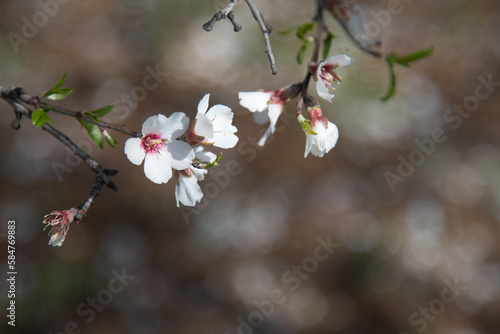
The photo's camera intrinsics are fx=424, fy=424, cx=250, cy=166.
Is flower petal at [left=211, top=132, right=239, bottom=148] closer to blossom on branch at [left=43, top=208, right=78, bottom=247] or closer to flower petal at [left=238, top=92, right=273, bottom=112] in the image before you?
flower petal at [left=238, top=92, right=273, bottom=112]

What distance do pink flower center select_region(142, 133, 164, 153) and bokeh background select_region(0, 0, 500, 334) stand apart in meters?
3.10

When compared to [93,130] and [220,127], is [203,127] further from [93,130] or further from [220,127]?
[93,130]

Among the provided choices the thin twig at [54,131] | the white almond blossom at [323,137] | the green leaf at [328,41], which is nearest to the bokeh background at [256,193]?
the green leaf at [328,41]

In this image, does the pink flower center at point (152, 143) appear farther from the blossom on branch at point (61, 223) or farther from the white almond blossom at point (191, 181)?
the blossom on branch at point (61, 223)

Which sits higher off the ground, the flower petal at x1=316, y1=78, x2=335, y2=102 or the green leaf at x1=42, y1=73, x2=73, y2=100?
the green leaf at x1=42, y1=73, x2=73, y2=100

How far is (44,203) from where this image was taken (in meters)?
4.33

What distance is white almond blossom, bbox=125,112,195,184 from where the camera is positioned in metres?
1.39

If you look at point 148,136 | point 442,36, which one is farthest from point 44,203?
point 442,36

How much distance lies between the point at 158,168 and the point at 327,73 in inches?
27.4

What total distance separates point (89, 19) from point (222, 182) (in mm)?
2615

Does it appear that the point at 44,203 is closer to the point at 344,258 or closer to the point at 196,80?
the point at 196,80

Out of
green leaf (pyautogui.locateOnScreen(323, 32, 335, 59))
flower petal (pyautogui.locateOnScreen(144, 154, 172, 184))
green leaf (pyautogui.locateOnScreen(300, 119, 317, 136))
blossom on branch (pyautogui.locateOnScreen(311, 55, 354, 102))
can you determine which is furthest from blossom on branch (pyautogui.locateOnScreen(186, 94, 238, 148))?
green leaf (pyautogui.locateOnScreen(323, 32, 335, 59))

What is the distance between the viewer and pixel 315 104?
152 cm

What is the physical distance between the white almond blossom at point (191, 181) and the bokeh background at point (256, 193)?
10.00ft
